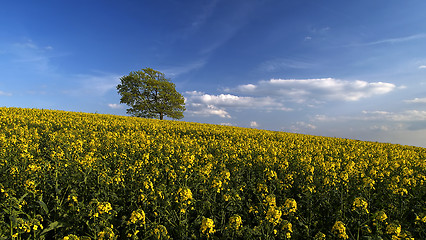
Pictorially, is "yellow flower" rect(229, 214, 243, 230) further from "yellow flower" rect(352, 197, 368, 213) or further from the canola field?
"yellow flower" rect(352, 197, 368, 213)

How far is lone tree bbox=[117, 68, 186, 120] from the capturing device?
167 ft

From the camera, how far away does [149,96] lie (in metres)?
52.6

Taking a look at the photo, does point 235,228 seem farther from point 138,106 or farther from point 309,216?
point 138,106

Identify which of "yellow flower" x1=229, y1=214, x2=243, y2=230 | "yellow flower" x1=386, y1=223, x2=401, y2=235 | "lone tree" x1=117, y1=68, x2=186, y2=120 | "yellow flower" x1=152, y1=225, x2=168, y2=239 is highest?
"lone tree" x1=117, y1=68, x2=186, y2=120

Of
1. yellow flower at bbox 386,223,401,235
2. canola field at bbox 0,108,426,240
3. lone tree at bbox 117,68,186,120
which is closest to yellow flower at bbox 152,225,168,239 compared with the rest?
canola field at bbox 0,108,426,240

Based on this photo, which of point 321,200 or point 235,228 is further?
point 321,200

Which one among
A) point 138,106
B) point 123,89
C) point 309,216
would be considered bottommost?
point 309,216

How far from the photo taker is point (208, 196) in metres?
5.13

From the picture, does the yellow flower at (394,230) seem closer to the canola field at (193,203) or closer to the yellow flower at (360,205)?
the canola field at (193,203)

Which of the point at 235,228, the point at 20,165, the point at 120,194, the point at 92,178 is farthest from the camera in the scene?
the point at 20,165

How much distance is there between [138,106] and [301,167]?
4707cm

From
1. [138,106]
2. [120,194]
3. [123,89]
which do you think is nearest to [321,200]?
[120,194]

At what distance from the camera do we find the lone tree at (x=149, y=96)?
50844mm

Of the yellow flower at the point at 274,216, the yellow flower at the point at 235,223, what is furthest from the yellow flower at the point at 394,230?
the yellow flower at the point at 235,223
